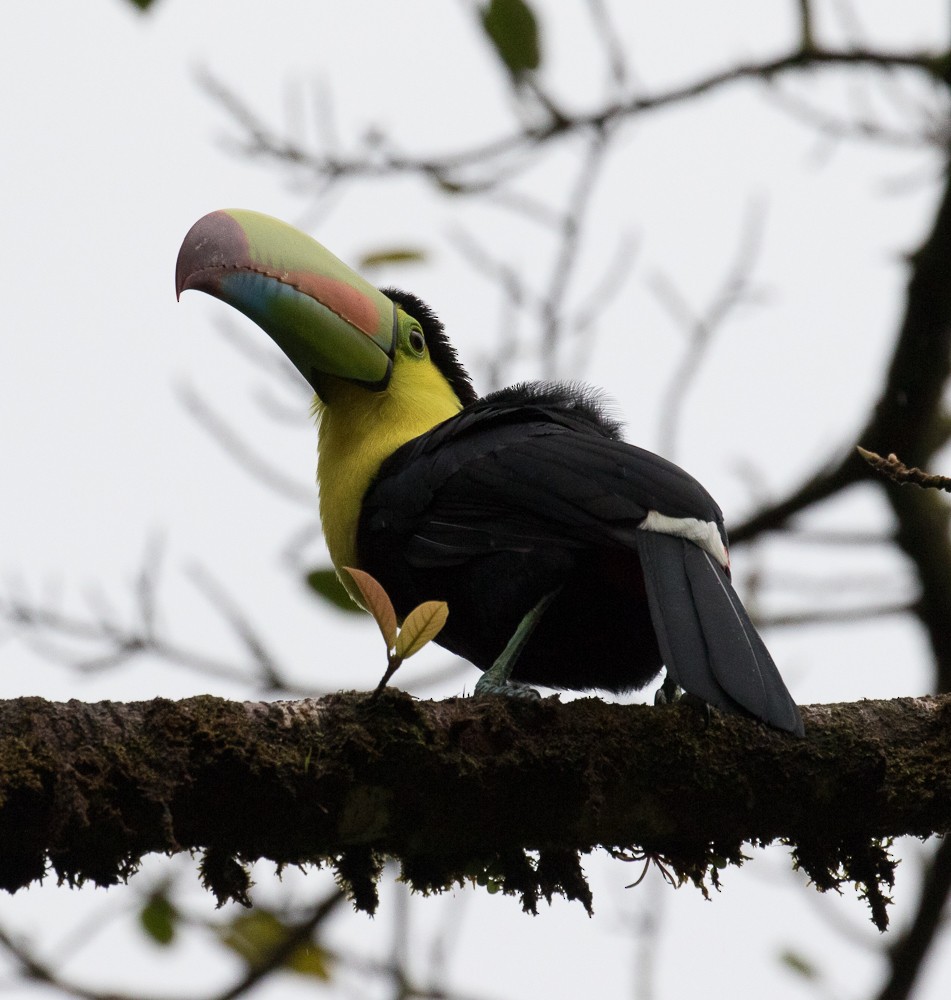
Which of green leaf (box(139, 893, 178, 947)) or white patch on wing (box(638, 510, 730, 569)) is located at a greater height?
white patch on wing (box(638, 510, 730, 569))

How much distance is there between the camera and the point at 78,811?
258 cm

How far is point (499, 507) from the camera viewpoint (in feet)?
12.3

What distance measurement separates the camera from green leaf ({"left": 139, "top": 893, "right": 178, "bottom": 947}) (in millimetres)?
4152

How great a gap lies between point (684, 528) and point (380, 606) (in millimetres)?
920

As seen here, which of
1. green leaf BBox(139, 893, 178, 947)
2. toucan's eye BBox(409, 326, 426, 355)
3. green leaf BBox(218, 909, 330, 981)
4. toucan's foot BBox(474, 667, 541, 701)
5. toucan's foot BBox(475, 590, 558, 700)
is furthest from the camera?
toucan's eye BBox(409, 326, 426, 355)

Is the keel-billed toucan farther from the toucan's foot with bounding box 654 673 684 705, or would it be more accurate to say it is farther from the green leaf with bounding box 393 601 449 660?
the green leaf with bounding box 393 601 449 660

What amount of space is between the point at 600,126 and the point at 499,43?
1.64 feet

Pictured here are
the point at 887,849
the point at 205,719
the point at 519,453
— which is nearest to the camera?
the point at 205,719

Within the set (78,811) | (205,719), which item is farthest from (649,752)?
(78,811)

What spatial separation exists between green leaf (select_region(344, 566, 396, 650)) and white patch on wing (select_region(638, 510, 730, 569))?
32.9 inches

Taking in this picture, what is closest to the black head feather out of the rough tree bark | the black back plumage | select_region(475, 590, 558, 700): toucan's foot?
the black back plumage

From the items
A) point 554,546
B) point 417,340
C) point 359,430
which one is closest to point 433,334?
point 417,340

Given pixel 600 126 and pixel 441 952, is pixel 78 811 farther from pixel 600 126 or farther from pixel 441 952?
pixel 600 126

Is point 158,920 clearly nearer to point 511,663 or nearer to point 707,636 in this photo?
point 511,663
